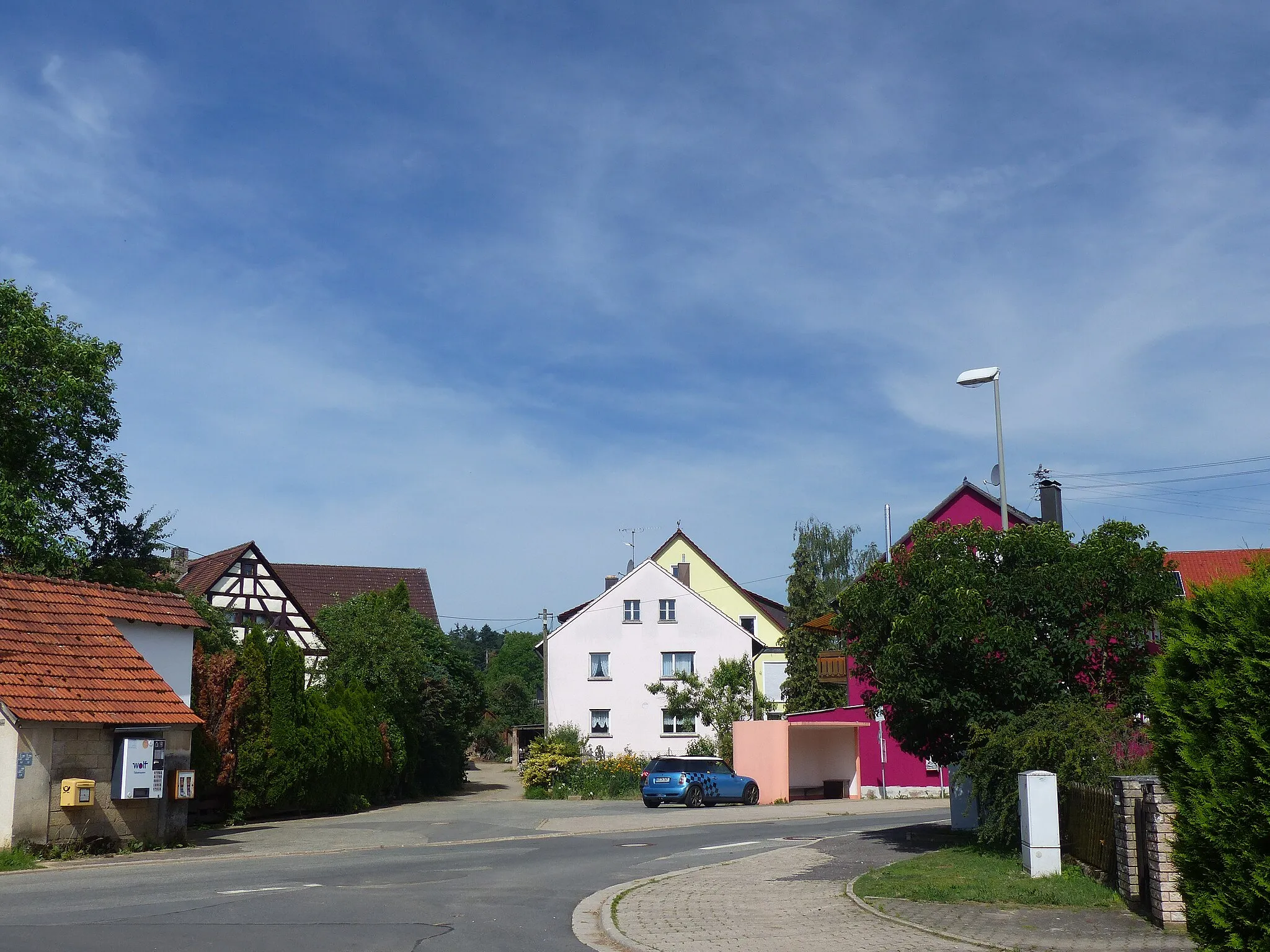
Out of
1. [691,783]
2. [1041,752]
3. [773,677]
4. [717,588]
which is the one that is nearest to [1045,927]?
[1041,752]

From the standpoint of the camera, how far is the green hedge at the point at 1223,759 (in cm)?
630

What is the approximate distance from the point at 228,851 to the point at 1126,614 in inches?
604

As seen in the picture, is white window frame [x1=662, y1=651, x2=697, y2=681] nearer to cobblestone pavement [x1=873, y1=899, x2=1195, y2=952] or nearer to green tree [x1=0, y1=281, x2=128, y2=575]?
green tree [x1=0, y1=281, x2=128, y2=575]

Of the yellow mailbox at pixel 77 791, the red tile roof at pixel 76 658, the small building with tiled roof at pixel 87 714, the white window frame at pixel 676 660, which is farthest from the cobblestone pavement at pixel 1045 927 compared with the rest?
the white window frame at pixel 676 660

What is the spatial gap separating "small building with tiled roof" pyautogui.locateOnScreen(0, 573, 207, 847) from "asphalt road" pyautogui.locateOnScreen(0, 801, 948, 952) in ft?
4.75

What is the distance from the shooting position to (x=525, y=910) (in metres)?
13.0

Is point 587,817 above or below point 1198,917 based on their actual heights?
below

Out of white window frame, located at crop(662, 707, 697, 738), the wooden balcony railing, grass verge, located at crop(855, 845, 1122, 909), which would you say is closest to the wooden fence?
grass verge, located at crop(855, 845, 1122, 909)

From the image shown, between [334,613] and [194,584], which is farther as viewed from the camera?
[194,584]

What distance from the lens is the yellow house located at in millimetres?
58125

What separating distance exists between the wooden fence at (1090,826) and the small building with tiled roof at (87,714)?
47.1 feet

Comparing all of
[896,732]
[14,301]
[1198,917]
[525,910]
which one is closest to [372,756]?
Answer: [14,301]

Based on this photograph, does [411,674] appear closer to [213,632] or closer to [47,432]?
[213,632]

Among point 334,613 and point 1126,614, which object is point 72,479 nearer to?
point 334,613
